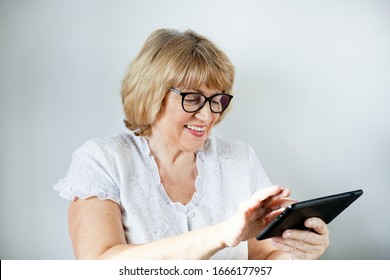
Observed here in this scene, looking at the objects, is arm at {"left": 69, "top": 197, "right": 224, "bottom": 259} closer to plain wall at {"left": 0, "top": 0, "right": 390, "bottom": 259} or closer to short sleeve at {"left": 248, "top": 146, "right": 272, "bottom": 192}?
plain wall at {"left": 0, "top": 0, "right": 390, "bottom": 259}

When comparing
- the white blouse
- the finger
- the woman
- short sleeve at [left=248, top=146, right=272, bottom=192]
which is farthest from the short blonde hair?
the finger

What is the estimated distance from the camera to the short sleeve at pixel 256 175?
1333mm

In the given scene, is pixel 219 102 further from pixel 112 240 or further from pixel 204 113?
pixel 112 240

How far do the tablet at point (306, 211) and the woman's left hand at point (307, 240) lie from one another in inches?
0.5

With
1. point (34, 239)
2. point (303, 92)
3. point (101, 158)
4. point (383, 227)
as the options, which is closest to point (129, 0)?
point (101, 158)

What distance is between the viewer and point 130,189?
116 cm

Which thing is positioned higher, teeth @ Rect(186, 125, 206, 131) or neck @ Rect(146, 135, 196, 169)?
teeth @ Rect(186, 125, 206, 131)

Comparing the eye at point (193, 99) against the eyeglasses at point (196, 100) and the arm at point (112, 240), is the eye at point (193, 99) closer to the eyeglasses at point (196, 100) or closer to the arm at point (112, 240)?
the eyeglasses at point (196, 100)

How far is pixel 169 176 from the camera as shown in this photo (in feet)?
4.10

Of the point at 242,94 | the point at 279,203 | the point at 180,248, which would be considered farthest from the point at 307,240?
the point at 242,94

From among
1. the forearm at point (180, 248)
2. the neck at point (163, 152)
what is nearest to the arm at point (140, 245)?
the forearm at point (180, 248)

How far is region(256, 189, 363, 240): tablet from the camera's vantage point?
88cm

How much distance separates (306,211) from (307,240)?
148 mm

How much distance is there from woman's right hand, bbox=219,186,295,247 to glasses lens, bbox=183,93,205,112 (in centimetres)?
33
